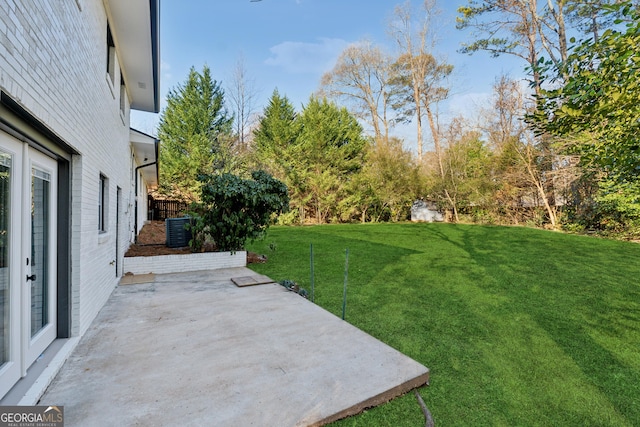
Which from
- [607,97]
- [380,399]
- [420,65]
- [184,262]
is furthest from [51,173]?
[420,65]

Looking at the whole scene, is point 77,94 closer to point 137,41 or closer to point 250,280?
point 137,41

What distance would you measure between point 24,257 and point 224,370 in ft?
5.64

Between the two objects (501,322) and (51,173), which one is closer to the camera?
(51,173)

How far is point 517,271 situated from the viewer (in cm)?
693

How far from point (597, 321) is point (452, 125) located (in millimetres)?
18613

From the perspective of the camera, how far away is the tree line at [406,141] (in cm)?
1406

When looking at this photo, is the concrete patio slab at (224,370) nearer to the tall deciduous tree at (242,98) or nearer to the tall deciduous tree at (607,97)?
the tall deciduous tree at (607,97)

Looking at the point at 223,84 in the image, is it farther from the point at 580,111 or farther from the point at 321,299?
the point at 580,111

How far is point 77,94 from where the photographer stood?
3.10 meters

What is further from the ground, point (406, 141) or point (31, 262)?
point (406, 141)

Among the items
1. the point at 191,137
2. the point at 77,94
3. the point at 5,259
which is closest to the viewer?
the point at 5,259

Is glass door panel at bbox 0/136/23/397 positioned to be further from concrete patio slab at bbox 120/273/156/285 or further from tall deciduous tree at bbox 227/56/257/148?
tall deciduous tree at bbox 227/56/257/148

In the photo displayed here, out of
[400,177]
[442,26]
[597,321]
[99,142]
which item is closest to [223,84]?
[400,177]

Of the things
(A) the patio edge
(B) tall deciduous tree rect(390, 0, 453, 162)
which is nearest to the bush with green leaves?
(A) the patio edge
